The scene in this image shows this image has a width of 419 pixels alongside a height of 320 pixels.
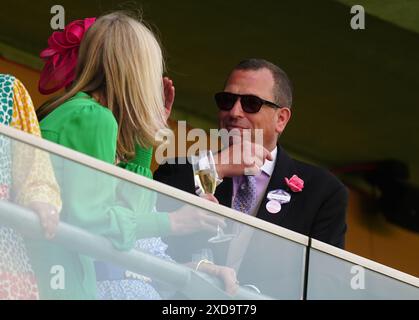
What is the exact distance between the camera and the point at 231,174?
4969 millimetres

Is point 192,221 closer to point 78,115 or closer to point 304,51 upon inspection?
point 78,115

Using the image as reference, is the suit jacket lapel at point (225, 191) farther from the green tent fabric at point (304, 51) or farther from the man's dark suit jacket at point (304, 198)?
the green tent fabric at point (304, 51)

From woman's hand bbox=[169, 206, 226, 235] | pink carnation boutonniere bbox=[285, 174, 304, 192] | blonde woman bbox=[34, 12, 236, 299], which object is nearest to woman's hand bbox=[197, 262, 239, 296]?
blonde woman bbox=[34, 12, 236, 299]

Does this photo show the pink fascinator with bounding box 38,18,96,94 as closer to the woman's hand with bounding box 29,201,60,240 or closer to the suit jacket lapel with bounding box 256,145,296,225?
the suit jacket lapel with bounding box 256,145,296,225

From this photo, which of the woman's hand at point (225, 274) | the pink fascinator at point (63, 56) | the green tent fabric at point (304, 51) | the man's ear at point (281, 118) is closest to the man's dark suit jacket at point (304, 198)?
the man's ear at point (281, 118)

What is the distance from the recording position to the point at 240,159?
4.97 metres

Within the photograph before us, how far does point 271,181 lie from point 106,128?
1.40m

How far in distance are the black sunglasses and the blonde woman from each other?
0.95 m

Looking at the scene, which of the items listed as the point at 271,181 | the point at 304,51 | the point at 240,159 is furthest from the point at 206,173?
the point at 304,51

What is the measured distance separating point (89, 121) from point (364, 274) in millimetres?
1045

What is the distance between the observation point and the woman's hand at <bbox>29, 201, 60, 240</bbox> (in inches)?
148

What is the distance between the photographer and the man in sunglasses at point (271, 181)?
5.23 meters

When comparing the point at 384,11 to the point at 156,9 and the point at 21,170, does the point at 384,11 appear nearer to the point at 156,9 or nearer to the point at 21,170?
the point at 156,9

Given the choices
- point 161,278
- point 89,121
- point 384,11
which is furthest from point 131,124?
point 384,11
